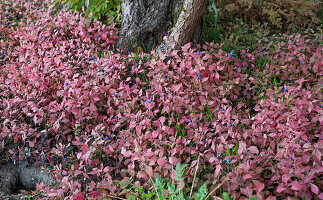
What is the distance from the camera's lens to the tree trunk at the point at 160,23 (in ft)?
10.6

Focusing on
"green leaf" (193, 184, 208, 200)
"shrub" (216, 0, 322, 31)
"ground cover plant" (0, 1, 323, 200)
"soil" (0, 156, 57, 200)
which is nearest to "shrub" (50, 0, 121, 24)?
Result: "ground cover plant" (0, 1, 323, 200)

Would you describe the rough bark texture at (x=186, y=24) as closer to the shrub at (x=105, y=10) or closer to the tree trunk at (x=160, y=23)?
the tree trunk at (x=160, y=23)

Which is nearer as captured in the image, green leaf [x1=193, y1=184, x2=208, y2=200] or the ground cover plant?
green leaf [x1=193, y1=184, x2=208, y2=200]

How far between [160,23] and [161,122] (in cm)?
168

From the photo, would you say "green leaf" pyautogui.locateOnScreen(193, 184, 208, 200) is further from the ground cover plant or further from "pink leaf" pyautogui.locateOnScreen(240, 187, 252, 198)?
"pink leaf" pyautogui.locateOnScreen(240, 187, 252, 198)

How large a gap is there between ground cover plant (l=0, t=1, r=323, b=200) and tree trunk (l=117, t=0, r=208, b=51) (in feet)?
0.58

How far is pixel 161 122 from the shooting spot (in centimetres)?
233

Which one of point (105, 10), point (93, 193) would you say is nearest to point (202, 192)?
point (93, 193)

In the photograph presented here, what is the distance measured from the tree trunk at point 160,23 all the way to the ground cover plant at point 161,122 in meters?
0.18

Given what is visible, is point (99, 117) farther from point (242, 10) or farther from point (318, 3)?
point (318, 3)

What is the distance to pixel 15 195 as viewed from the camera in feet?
7.22

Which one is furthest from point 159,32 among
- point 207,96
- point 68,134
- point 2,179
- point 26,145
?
point 2,179

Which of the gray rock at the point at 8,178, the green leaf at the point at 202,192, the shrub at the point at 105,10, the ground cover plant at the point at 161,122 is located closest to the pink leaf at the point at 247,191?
the ground cover plant at the point at 161,122

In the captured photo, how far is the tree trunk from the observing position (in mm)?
3244
